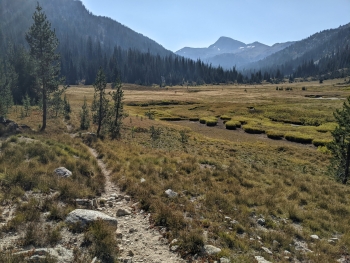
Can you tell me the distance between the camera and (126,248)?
7430mm

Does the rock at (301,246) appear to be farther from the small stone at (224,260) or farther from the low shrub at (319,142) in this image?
the low shrub at (319,142)

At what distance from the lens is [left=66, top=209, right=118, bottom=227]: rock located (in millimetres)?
7885

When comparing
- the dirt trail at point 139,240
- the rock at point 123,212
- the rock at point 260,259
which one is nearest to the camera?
the rock at point 260,259

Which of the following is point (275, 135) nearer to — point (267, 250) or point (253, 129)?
point (253, 129)

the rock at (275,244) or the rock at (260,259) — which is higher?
the rock at (260,259)

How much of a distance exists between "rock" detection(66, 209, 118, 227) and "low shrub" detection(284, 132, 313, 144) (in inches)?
1770

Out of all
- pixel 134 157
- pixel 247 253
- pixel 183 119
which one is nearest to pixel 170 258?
pixel 247 253

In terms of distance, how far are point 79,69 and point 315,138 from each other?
197 m

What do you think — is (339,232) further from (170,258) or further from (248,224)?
(170,258)

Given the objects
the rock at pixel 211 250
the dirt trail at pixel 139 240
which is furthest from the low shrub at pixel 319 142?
the rock at pixel 211 250

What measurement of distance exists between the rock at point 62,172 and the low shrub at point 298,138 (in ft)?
144

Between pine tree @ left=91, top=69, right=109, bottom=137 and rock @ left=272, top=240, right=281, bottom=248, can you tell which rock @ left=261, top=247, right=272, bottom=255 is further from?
pine tree @ left=91, top=69, right=109, bottom=137

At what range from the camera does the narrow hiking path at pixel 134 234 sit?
709 centimetres

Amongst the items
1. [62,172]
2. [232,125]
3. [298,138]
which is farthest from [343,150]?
[232,125]
